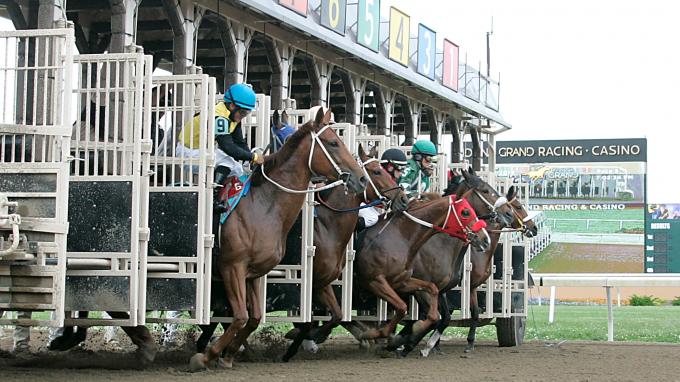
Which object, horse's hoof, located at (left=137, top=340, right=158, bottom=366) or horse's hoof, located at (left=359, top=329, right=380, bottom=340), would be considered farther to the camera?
horse's hoof, located at (left=359, top=329, right=380, bottom=340)

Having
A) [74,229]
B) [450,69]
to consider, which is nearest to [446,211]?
[74,229]

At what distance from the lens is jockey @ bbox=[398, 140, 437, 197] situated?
1262cm

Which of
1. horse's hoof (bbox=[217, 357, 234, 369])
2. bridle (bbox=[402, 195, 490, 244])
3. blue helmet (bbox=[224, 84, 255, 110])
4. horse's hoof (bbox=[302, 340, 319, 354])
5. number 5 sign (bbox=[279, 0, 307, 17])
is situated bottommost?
horse's hoof (bbox=[302, 340, 319, 354])

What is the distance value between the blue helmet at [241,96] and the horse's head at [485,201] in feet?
13.3

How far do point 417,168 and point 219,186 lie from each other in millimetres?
4084

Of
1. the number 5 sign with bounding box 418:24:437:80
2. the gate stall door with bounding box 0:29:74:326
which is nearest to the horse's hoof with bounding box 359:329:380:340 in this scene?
the gate stall door with bounding box 0:29:74:326

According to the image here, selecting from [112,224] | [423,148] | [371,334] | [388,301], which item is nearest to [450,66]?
[423,148]

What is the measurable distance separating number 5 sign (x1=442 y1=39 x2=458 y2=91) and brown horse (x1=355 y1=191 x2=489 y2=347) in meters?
10.0

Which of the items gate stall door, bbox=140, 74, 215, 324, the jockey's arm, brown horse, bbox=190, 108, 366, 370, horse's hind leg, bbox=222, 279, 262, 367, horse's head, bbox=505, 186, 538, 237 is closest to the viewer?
gate stall door, bbox=140, 74, 215, 324

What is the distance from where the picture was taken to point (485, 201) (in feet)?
42.3

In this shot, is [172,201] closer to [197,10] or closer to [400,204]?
[400,204]

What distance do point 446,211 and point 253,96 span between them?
3.32 meters

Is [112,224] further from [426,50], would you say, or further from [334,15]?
[426,50]

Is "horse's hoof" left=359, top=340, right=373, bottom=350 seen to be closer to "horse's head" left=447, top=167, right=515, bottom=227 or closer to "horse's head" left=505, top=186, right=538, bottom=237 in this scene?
"horse's head" left=447, top=167, right=515, bottom=227
